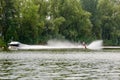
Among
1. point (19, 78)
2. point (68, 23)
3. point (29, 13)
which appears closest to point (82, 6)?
point (68, 23)

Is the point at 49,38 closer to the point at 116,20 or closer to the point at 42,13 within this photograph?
the point at 42,13

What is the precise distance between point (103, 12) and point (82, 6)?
558cm

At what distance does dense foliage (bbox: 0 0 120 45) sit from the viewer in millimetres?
82438

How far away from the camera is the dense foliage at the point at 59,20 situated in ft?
270

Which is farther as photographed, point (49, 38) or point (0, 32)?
point (49, 38)

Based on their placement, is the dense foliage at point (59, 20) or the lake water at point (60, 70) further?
the dense foliage at point (59, 20)

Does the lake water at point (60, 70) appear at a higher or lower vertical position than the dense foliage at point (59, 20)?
lower

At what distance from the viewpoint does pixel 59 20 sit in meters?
94.7

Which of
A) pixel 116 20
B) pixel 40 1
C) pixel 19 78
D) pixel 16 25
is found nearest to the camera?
pixel 19 78

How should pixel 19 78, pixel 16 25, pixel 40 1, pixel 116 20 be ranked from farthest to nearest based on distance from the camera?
1. pixel 116 20
2. pixel 40 1
3. pixel 16 25
4. pixel 19 78

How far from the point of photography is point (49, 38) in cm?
9475

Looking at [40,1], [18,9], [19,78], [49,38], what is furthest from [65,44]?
[19,78]

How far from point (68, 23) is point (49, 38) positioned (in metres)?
6.40

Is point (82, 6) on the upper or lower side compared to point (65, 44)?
upper
